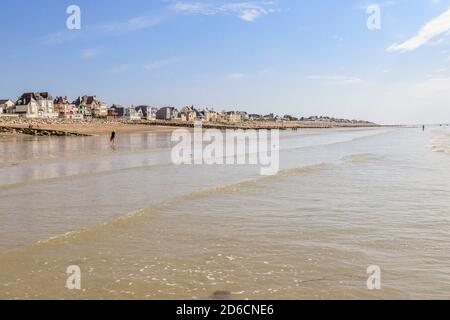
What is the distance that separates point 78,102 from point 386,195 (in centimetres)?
17531

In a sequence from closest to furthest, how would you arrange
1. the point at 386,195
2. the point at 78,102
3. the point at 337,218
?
the point at 337,218 → the point at 386,195 → the point at 78,102

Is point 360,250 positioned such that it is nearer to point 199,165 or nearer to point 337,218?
point 337,218

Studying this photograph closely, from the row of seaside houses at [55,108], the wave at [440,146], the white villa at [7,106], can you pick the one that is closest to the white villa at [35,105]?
the row of seaside houses at [55,108]

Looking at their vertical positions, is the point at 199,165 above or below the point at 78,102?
below

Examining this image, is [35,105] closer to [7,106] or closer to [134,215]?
[7,106]

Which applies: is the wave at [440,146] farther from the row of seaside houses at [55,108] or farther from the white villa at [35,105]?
the white villa at [35,105]

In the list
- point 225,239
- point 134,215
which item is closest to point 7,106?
point 134,215

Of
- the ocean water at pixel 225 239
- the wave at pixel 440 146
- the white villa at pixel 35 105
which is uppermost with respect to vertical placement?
the white villa at pixel 35 105

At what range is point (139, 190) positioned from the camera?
47.5 feet

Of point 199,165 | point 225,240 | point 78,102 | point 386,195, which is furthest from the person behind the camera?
point 78,102

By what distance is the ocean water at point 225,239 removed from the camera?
18.9 ft

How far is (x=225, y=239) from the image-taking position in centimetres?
812

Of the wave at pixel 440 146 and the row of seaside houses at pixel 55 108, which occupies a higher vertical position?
the row of seaside houses at pixel 55 108
